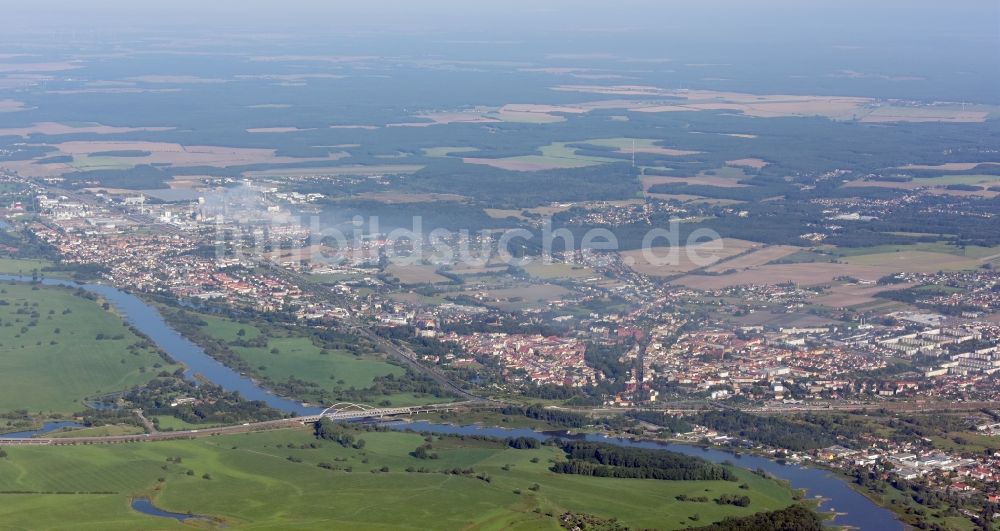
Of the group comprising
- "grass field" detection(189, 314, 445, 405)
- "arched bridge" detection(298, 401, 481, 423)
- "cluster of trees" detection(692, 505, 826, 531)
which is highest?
"cluster of trees" detection(692, 505, 826, 531)

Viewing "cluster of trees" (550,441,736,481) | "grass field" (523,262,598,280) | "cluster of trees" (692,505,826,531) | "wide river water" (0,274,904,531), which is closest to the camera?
"cluster of trees" (692,505,826,531)

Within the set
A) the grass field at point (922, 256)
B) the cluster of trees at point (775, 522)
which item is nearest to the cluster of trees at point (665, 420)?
the cluster of trees at point (775, 522)

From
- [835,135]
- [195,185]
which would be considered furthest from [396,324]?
[835,135]

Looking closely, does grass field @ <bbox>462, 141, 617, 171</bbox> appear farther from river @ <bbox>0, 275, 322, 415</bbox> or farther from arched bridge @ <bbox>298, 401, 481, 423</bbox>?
arched bridge @ <bbox>298, 401, 481, 423</bbox>

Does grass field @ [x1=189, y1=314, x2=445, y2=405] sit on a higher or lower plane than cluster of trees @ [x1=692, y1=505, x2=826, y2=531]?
lower

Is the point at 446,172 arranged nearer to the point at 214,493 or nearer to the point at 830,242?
the point at 830,242

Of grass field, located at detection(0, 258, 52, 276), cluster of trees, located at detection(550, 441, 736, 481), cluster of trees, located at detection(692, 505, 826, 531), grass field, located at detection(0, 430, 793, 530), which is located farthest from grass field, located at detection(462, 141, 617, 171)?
cluster of trees, located at detection(692, 505, 826, 531)

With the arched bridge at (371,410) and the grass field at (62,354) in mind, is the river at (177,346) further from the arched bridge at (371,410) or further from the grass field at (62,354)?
the grass field at (62,354)

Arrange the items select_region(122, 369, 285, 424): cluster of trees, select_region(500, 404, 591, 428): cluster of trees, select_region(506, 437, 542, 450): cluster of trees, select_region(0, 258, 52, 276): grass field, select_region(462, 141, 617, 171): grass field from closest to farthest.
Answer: select_region(506, 437, 542, 450): cluster of trees < select_region(500, 404, 591, 428): cluster of trees < select_region(122, 369, 285, 424): cluster of trees < select_region(0, 258, 52, 276): grass field < select_region(462, 141, 617, 171): grass field
